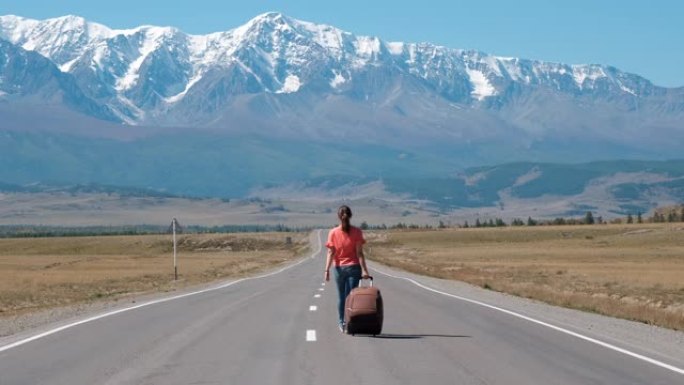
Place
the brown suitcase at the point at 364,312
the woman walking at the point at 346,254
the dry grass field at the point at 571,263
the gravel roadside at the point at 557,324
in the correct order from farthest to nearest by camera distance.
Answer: the dry grass field at the point at 571,263 < the woman walking at the point at 346,254 < the brown suitcase at the point at 364,312 < the gravel roadside at the point at 557,324

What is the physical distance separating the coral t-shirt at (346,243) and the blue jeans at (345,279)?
0.37 feet

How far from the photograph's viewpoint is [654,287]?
152ft

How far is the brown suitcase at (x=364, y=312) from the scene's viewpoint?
21969 mm

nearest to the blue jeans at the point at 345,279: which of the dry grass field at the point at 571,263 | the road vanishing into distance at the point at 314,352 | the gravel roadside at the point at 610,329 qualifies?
the road vanishing into distance at the point at 314,352

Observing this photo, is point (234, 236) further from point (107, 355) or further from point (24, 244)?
point (107, 355)

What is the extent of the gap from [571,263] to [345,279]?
2316 inches

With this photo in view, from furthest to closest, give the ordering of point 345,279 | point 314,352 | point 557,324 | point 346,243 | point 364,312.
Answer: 1. point 557,324
2. point 345,279
3. point 346,243
4. point 364,312
5. point 314,352

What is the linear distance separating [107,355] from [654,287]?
102ft

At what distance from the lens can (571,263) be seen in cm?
7956

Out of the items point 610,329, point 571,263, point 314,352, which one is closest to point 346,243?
point 314,352

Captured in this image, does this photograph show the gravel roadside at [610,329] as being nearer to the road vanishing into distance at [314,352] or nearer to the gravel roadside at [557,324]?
the gravel roadside at [557,324]

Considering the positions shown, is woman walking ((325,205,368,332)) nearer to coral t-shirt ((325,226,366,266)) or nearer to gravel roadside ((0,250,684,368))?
coral t-shirt ((325,226,366,266))

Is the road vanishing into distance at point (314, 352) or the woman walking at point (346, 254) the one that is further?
the woman walking at point (346, 254)

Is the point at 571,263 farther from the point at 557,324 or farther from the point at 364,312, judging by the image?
the point at 364,312
